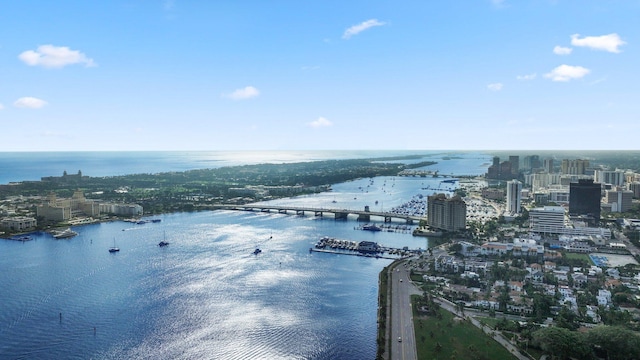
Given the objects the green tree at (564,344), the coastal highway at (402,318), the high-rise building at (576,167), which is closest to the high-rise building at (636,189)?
the high-rise building at (576,167)

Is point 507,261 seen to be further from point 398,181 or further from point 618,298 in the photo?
point 398,181

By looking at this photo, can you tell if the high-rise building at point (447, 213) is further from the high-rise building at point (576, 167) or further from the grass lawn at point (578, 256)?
the high-rise building at point (576, 167)

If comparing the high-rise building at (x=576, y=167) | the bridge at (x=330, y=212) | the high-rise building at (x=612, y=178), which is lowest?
the bridge at (x=330, y=212)

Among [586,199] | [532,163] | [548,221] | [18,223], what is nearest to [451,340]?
[548,221]

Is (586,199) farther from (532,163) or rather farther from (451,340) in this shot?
(532,163)

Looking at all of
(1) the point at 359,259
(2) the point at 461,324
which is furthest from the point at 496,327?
(1) the point at 359,259

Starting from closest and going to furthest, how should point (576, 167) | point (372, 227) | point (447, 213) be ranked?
point (447, 213), point (372, 227), point (576, 167)

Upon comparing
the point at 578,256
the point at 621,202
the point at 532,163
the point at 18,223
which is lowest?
the point at 578,256

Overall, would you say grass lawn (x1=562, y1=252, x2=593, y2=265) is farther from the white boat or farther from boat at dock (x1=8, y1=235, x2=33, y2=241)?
boat at dock (x1=8, y1=235, x2=33, y2=241)
